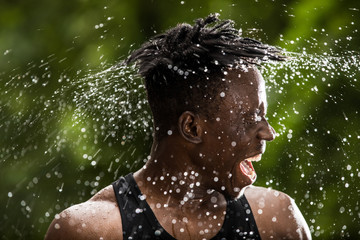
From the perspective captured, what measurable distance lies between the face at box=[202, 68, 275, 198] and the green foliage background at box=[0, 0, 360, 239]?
181 centimetres

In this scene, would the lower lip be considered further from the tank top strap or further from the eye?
the tank top strap

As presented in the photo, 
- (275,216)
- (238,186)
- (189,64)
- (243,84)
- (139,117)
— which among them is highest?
(189,64)

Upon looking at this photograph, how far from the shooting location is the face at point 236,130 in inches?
103

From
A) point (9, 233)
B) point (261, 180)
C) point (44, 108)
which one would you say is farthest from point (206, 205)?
point (9, 233)

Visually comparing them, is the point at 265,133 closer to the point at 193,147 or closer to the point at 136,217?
the point at 193,147

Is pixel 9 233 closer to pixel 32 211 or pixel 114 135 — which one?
pixel 32 211

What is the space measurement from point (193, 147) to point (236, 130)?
7.5 inches

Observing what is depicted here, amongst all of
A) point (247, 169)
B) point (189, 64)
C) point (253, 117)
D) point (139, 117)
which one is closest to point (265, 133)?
point (253, 117)

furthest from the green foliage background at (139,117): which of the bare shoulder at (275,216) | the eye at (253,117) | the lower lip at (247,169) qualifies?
the eye at (253,117)

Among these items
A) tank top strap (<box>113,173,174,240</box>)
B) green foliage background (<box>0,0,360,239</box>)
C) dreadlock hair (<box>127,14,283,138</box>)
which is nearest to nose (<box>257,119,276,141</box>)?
dreadlock hair (<box>127,14,283,138</box>)

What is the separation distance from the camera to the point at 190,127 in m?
2.65

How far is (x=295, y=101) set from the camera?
15.3 ft

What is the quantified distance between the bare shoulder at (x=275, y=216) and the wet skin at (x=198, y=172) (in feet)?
0.07

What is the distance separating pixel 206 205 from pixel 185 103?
1.56ft
